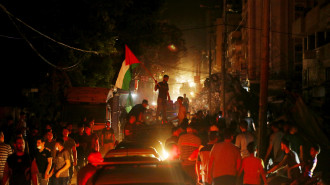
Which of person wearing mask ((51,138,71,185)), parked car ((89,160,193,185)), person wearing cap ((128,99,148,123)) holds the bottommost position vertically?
person wearing mask ((51,138,71,185))

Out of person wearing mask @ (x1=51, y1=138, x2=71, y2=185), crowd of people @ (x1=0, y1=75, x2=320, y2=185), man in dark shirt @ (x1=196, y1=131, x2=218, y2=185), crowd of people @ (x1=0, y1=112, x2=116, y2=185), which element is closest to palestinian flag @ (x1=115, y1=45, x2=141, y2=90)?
crowd of people @ (x1=0, y1=75, x2=320, y2=185)

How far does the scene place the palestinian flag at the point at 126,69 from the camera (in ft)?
64.4

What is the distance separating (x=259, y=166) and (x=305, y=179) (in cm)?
221

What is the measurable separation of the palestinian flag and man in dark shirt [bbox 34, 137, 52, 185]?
10371mm

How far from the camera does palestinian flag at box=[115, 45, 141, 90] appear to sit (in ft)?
64.4

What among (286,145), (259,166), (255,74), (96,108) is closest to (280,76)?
(255,74)

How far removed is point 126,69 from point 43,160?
11388mm

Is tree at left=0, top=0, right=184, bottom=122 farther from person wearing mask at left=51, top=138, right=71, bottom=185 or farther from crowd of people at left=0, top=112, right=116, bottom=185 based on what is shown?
person wearing mask at left=51, top=138, right=71, bottom=185

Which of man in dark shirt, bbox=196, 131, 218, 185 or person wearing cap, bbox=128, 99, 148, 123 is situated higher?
person wearing cap, bbox=128, 99, 148, 123

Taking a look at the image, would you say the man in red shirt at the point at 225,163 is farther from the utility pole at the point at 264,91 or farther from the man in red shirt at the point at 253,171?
the utility pole at the point at 264,91

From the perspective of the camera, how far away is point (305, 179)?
938 cm

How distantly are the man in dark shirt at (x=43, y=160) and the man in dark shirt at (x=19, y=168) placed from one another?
1.11 metres

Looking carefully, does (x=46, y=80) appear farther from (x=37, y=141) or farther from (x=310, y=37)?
(x=310, y=37)

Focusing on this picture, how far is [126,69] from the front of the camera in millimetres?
20438
